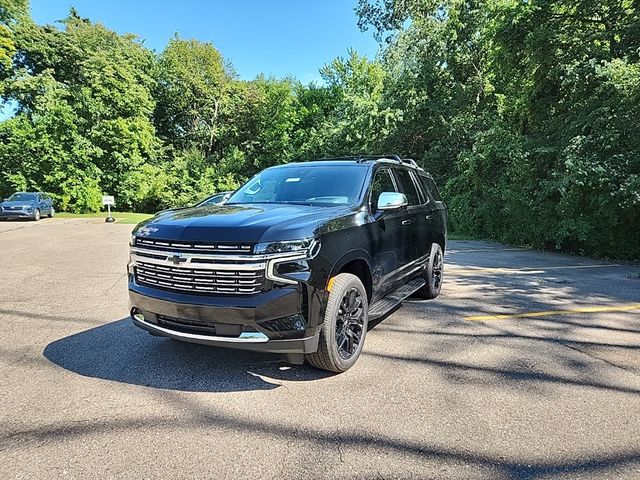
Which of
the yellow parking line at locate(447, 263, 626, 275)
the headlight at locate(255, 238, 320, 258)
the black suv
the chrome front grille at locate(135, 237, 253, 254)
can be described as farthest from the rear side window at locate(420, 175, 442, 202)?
the chrome front grille at locate(135, 237, 253, 254)

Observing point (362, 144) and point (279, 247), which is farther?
point (362, 144)

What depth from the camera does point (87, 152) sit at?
3131 centimetres

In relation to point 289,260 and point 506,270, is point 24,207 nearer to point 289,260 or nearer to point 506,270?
point 506,270

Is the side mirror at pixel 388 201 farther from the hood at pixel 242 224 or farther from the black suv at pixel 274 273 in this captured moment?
the hood at pixel 242 224

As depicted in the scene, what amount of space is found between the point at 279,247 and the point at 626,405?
281 cm

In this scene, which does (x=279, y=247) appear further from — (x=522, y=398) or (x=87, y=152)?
(x=87, y=152)

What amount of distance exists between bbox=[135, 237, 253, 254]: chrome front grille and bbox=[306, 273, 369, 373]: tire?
83 cm

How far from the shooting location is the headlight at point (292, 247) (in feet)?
10.5

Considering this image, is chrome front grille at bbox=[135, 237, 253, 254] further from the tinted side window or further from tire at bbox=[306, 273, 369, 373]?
the tinted side window

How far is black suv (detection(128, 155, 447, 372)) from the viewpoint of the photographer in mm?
3197

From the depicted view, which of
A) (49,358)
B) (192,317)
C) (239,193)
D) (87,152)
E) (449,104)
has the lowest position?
(49,358)

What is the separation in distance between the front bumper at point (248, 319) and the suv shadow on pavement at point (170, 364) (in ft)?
1.51

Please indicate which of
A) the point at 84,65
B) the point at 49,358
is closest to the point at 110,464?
the point at 49,358

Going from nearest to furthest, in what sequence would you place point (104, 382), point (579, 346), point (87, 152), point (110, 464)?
point (110, 464) < point (104, 382) < point (579, 346) < point (87, 152)
